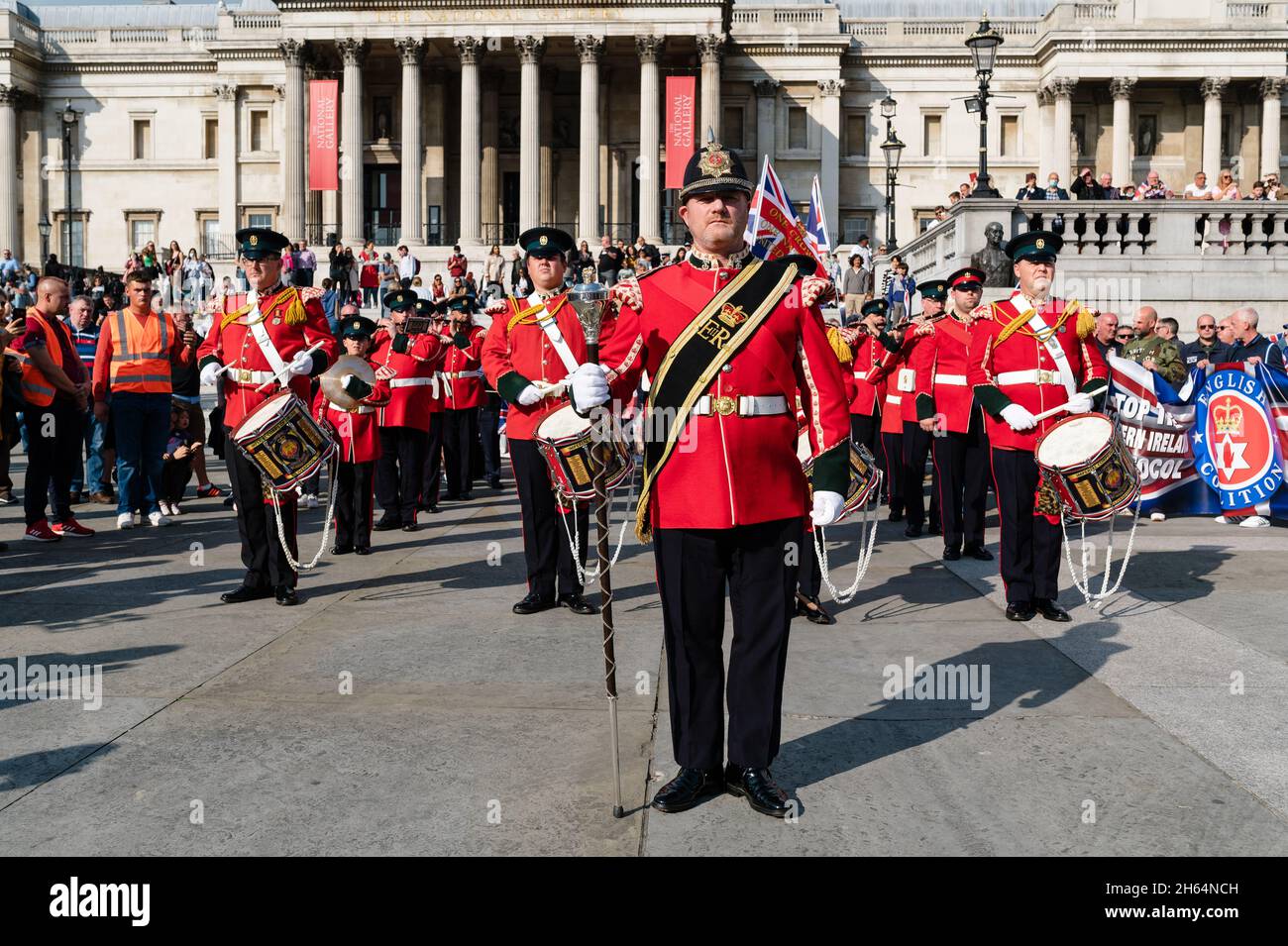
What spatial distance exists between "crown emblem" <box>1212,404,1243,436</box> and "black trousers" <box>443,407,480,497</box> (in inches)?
330

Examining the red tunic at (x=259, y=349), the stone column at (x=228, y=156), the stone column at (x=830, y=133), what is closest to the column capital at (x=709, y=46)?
the stone column at (x=830, y=133)

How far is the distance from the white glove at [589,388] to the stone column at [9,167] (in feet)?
219

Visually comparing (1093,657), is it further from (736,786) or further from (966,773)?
(736,786)

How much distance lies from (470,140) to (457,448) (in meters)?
42.7

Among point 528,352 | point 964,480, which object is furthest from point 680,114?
point 528,352

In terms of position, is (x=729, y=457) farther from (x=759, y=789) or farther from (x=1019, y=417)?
(x=1019, y=417)

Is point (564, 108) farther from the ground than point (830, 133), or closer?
farther from the ground

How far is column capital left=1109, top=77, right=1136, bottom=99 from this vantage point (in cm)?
5962

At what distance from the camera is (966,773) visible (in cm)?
488

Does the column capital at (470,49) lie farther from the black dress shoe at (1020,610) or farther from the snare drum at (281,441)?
the black dress shoe at (1020,610)

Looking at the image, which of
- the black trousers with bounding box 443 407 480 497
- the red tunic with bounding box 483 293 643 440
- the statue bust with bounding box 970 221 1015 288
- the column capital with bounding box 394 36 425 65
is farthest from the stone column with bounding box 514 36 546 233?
the red tunic with bounding box 483 293 643 440

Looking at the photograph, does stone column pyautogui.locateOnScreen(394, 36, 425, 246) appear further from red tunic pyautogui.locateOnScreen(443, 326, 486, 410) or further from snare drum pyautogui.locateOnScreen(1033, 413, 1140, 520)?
snare drum pyautogui.locateOnScreen(1033, 413, 1140, 520)

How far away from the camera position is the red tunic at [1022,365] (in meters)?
8.05

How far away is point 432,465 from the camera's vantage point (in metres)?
14.2
